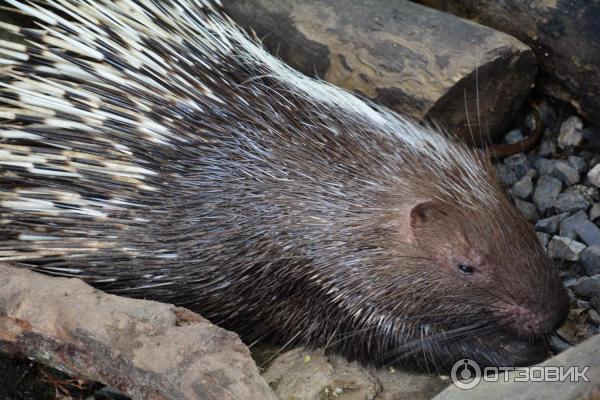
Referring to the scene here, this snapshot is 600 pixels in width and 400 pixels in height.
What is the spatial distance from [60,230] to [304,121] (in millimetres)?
847

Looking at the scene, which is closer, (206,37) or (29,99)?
(29,99)

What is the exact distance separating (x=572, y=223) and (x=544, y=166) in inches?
13.5

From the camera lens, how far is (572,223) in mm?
3123

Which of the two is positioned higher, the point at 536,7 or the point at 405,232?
the point at 536,7

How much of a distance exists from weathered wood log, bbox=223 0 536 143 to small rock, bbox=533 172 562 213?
0.96 ft

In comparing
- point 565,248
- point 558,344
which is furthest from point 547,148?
point 558,344

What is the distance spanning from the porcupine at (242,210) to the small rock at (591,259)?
49 cm

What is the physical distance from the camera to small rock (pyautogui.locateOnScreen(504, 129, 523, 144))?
3.48 meters

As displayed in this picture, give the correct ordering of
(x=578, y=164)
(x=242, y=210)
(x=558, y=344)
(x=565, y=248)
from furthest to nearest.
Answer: (x=578, y=164) < (x=565, y=248) < (x=558, y=344) < (x=242, y=210)

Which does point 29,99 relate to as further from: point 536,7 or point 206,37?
point 536,7

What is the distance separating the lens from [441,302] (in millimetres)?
2582

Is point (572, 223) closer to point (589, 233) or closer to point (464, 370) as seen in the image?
point (589, 233)

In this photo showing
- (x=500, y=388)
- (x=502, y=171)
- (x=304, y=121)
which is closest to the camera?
(x=500, y=388)

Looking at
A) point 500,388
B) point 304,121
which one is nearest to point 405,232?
point 304,121
